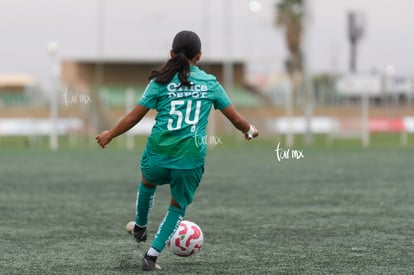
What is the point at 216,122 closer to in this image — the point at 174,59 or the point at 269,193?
the point at 269,193

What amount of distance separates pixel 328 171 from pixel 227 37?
20.9 m

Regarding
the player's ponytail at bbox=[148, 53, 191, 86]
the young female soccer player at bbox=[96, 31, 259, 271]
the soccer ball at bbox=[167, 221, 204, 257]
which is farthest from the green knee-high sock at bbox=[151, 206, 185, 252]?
the player's ponytail at bbox=[148, 53, 191, 86]

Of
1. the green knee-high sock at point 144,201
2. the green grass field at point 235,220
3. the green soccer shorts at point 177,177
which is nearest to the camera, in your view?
the green soccer shorts at point 177,177

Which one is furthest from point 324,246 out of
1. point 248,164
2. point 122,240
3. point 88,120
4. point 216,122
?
point 216,122

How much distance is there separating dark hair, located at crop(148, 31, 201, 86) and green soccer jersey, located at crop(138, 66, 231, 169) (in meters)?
0.05

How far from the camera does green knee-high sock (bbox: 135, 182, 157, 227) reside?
7613mm

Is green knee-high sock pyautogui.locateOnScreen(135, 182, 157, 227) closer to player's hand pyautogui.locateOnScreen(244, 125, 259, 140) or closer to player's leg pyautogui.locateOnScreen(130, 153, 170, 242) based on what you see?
player's leg pyautogui.locateOnScreen(130, 153, 170, 242)

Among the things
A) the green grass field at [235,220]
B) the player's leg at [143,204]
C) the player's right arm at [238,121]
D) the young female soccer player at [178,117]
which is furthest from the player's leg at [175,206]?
the player's right arm at [238,121]

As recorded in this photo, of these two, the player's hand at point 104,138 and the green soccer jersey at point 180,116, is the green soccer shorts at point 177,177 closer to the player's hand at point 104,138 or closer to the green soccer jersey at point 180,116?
the green soccer jersey at point 180,116

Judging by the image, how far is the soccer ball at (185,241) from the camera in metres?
7.50

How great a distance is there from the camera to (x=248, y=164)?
72.7ft

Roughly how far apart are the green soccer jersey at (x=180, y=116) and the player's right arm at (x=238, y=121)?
11 centimetres

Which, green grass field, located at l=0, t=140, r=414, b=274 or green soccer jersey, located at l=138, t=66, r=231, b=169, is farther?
green grass field, located at l=0, t=140, r=414, b=274

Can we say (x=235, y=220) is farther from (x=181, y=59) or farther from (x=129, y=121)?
(x=181, y=59)
